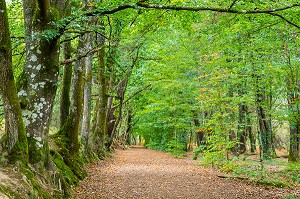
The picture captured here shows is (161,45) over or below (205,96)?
over

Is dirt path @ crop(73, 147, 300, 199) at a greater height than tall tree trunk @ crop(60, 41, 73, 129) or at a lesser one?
lesser

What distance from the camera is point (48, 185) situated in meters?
5.95

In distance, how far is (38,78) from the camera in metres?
5.99

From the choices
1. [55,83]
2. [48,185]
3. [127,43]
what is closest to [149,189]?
[48,185]

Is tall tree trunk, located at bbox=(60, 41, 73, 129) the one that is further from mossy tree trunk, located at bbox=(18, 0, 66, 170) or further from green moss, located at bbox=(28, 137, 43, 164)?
green moss, located at bbox=(28, 137, 43, 164)

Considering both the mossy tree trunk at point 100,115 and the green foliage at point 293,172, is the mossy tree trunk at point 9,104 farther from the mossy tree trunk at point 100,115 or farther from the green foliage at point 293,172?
the mossy tree trunk at point 100,115

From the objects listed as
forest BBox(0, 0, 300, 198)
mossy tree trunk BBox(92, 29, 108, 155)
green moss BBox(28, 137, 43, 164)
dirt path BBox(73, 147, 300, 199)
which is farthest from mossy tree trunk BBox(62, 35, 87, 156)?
mossy tree trunk BBox(92, 29, 108, 155)

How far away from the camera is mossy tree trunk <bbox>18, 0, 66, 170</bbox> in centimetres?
588

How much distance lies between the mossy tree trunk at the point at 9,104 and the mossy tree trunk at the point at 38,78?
48 cm

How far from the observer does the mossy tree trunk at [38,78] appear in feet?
19.3

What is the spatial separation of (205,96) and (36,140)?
32.9 ft

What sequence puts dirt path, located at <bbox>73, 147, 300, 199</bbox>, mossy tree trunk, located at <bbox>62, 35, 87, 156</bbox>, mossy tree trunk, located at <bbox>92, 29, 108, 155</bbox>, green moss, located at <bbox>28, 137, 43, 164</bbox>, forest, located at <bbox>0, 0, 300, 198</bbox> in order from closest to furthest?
1. forest, located at <bbox>0, 0, 300, 198</bbox>
2. green moss, located at <bbox>28, 137, 43, 164</bbox>
3. dirt path, located at <bbox>73, 147, 300, 199</bbox>
4. mossy tree trunk, located at <bbox>62, 35, 87, 156</bbox>
5. mossy tree trunk, located at <bbox>92, 29, 108, 155</bbox>

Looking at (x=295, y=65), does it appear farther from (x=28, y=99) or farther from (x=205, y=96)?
(x=28, y=99)

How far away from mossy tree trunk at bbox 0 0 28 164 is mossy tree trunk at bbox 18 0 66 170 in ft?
1.57
